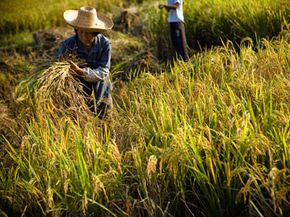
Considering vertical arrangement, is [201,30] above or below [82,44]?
below

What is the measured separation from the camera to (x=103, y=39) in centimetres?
320

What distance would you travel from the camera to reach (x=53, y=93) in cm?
282

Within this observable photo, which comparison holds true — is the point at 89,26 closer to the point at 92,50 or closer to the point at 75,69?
the point at 92,50

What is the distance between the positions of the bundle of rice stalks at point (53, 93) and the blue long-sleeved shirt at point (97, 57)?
0.21m

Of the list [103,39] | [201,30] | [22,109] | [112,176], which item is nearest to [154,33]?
[201,30]

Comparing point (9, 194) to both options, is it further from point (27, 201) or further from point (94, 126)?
point (94, 126)

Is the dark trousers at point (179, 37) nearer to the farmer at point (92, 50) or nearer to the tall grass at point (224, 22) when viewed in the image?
the tall grass at point (224, 22)

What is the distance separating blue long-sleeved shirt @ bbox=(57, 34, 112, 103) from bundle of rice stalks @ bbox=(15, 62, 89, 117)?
0.70 ft

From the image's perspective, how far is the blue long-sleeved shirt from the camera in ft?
10.2

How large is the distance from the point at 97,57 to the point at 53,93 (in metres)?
0.50

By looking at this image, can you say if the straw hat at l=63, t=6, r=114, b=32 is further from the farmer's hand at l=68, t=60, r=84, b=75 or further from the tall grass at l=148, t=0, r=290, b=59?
the tall grass at l=148, t=0, r=290, b=59

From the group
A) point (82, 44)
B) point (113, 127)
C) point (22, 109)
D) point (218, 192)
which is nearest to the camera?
point (218, 192)

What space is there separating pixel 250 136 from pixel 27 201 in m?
1.04

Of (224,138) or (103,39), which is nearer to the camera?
(224,138)
